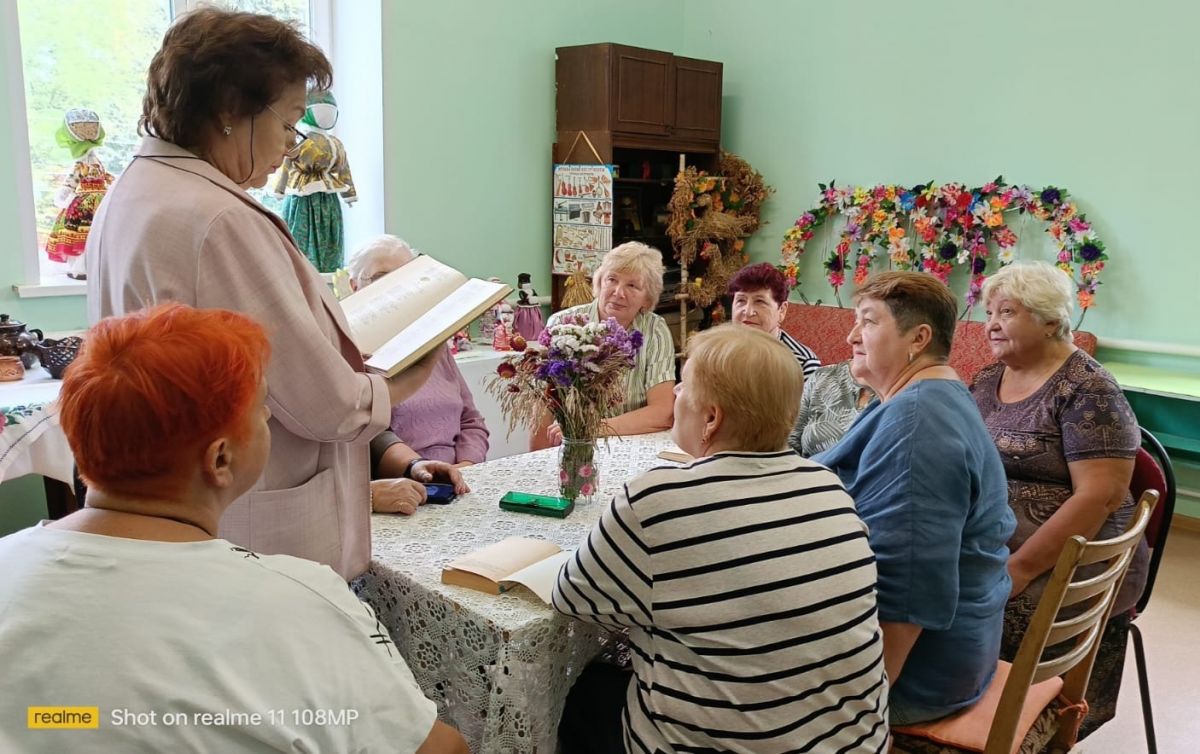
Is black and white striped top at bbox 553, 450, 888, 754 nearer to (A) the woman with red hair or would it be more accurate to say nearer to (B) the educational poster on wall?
(A) the woman with red hair

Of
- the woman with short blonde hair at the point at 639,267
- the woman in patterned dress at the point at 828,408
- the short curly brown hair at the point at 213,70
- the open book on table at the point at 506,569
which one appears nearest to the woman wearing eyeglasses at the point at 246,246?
the short curly brown hair at the point at 213,70

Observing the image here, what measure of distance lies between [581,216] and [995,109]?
211 cm

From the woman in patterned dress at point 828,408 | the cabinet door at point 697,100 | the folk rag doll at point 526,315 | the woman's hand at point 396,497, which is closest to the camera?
the woman's hand at point 396,497

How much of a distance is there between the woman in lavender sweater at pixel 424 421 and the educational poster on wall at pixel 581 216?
2087mm

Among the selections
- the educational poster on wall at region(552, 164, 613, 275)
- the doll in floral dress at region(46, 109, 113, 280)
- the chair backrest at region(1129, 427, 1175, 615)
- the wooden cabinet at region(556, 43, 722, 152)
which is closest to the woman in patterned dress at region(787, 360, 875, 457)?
the chair backrest at region(1129, 427, 1175, 615)

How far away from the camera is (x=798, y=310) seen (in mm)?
4992

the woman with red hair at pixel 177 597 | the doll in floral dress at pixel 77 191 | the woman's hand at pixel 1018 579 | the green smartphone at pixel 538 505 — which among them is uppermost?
the doll in floral dress at pixel 77 191

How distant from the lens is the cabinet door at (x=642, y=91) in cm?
455

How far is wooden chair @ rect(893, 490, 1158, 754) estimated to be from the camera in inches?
56.7

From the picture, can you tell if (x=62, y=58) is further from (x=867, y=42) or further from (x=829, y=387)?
(x=867, y=42)

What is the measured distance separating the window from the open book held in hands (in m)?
2.12

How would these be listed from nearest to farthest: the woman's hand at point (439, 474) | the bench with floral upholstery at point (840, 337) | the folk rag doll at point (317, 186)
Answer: the woman's hand at point (439, 474)
the folk rag doll at point (317, 186)
the bench with floral upholstery at point (840, 337)

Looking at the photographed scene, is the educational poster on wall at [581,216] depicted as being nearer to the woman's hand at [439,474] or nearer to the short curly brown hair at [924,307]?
the woman's hand at [439,474]

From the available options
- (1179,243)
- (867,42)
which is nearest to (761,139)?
(867,42)
